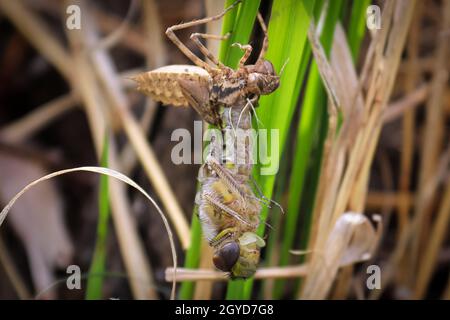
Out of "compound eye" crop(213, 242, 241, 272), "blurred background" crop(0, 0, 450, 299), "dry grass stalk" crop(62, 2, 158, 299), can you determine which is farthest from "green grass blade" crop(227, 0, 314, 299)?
"dry grass stalk" crop(62, 2, 158, 299)

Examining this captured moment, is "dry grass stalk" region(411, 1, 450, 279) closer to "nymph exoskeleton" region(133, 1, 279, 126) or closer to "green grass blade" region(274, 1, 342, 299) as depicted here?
"green grass blade" region(274, 1, 342, 299)

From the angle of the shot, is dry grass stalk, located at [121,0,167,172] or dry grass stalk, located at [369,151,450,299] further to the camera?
dry grass stalk, located at [121,0,167,172]

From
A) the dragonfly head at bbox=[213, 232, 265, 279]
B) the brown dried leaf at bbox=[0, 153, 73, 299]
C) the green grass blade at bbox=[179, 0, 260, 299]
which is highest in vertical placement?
the green grass blade at bbox=[179, 0, 260, 299]

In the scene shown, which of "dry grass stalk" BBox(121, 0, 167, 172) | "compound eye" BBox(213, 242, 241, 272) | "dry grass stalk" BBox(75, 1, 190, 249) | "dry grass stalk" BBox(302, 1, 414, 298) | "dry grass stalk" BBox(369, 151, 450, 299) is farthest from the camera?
"dry grass stalk" BBox(121, 0, 167, 172)

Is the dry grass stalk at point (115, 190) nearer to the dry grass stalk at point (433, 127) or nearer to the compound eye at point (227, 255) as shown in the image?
the compound eye at point (227, 255)

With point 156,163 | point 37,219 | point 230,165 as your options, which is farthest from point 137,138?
point 230,165

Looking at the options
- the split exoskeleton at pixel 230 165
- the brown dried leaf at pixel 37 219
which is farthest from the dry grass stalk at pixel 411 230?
the brown dried leaf at pixel 37 219

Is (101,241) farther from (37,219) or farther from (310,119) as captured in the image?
(37,219)
